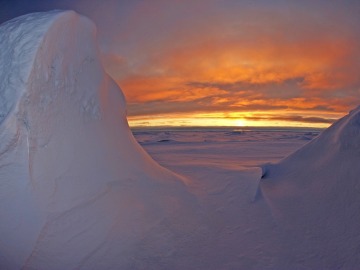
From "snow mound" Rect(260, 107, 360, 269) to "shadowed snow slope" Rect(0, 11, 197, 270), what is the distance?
1.26 m

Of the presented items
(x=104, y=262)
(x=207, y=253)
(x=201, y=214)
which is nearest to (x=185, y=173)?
(x=201, y=214)

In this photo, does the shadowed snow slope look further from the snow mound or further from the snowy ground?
the snow mound

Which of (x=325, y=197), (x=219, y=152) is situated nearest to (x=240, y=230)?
(x=325, y=197)

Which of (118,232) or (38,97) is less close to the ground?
(38,97)

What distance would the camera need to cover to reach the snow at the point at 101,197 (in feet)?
7.52

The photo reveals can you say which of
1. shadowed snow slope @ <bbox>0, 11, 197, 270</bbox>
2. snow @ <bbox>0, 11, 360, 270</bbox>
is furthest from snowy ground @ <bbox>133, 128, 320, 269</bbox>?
shadowed snow slope @ <bbox>0, 11, 197, 270</bbox>

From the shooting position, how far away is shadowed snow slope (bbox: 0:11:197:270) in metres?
2.28

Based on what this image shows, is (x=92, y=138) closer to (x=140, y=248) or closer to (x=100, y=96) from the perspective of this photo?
(x=100, y=96)

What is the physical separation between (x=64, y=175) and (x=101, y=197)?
466 millimetres

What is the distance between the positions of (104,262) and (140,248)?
35 centimetres

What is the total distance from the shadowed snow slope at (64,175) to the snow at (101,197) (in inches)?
0.4

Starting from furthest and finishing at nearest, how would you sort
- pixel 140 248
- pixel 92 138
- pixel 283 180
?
1. pixel 283 180
2. pixel 92 138
3. pixel 140 248

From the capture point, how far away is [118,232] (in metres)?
2.52

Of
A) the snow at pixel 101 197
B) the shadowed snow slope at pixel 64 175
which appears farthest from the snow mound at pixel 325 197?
the shadowed snow slope at pixel 64 175
